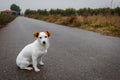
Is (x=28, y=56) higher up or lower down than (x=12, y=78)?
higher up

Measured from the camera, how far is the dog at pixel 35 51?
13.8 feet

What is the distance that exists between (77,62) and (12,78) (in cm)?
201

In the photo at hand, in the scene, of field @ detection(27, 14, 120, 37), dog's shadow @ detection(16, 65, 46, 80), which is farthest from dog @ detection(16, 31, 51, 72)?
field @ detection(27, 14, 120, 37)

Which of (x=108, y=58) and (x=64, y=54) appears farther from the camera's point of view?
(x=64, y=54)

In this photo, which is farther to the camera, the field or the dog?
the field

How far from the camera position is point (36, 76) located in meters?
4.25

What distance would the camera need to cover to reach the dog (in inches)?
A: 165

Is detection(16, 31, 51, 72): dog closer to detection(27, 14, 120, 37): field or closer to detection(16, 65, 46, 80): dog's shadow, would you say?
detection(16, 65, 46, 80): dog's shadow

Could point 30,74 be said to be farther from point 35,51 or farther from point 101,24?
point 101,24

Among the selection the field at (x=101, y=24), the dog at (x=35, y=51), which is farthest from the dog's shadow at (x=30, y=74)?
the field at (x=101, y=24)

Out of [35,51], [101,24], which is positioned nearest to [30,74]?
[35,51]

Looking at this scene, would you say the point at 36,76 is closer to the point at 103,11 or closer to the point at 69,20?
the point at 103,11

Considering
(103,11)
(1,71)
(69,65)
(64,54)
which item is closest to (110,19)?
(103,11)

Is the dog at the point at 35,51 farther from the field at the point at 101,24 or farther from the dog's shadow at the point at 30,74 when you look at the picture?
the field at the point at 101,24
